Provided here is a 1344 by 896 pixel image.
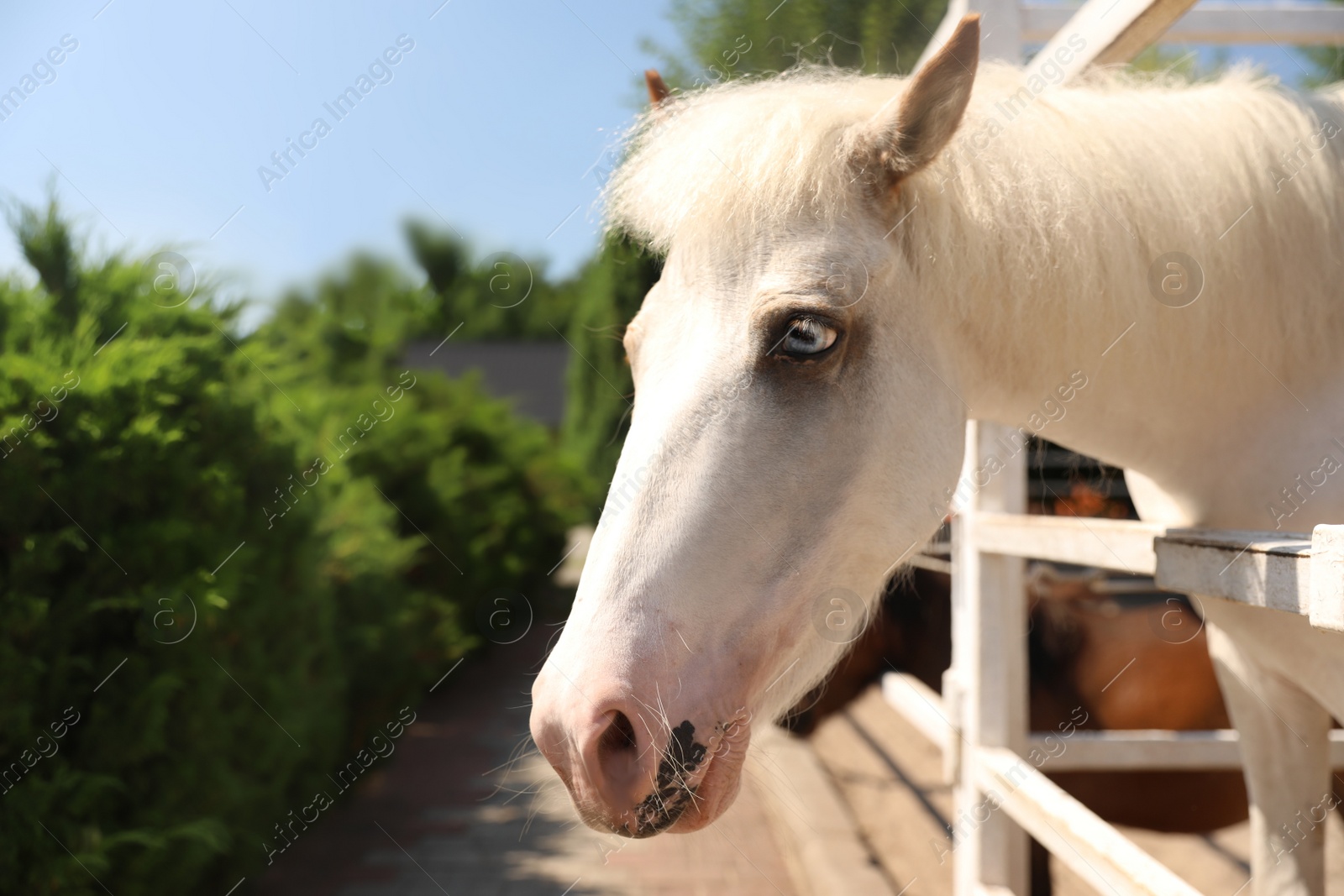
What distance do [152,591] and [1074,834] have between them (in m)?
2.66

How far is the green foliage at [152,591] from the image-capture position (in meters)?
2.42

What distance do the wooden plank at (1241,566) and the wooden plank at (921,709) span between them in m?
1.36

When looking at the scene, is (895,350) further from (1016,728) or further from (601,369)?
(601,369)

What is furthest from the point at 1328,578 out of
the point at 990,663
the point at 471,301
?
the point at 471,301

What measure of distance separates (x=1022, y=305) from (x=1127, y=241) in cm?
21

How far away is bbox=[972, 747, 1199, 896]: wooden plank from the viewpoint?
1.55 m

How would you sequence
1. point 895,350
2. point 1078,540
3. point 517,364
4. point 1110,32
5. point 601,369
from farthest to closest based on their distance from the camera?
point 517,364 < point 601,369 < point 1078,540 < point 1110,32 < point 895,350

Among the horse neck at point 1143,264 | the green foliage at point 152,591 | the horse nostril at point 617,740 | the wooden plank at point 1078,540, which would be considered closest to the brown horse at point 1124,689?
the wooden plank at point 1078,540

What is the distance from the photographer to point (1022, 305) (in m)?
1.46

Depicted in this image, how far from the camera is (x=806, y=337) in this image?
1314 millimetres

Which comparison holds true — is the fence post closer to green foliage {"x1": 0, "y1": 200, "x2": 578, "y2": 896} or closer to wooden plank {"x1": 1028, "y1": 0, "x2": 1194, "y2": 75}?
wooden plank {"x1": 1028, "y1": 0, "x2": 1194, "y2": 75}

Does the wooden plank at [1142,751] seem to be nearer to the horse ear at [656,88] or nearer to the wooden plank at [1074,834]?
the wooden plank at [1074,834]

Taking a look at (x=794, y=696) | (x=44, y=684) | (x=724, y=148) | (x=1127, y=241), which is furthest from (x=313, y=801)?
(x=1127, y=241)

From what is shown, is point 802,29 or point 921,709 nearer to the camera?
point 921,709
